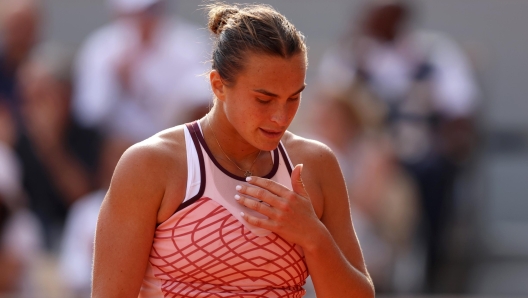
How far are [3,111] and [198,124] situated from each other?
3933 millimetres

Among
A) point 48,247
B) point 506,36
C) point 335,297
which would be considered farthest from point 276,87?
point 506,36

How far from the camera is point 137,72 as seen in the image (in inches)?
251

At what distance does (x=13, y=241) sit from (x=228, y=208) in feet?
11.2

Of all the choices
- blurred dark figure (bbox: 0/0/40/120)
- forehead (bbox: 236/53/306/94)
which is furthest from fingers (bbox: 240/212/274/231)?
blurred dark figure (bbox: 0/0/40/120)

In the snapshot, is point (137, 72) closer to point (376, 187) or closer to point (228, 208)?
point (376, 187)

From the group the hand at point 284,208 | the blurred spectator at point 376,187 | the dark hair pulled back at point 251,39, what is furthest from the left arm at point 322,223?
the blurred spectator at point 376,187

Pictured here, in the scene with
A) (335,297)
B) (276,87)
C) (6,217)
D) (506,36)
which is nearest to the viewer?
(276,87)

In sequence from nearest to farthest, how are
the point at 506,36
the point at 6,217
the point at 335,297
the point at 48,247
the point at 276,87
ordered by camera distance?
the point at 276,87 → the point at 335,297 → the point at 6,217 → the point at 48,247 → the point at 506,36

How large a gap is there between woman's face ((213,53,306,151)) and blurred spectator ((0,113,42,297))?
341 cm

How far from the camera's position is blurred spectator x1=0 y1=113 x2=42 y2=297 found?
18.7 ft

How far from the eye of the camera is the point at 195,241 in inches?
105

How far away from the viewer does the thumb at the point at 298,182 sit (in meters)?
2.69

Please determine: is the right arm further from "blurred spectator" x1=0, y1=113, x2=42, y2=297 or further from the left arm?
"blurred spectator" x1=0, y1=113, x2=42, y2=297

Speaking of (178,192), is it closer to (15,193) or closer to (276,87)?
(276,87)
